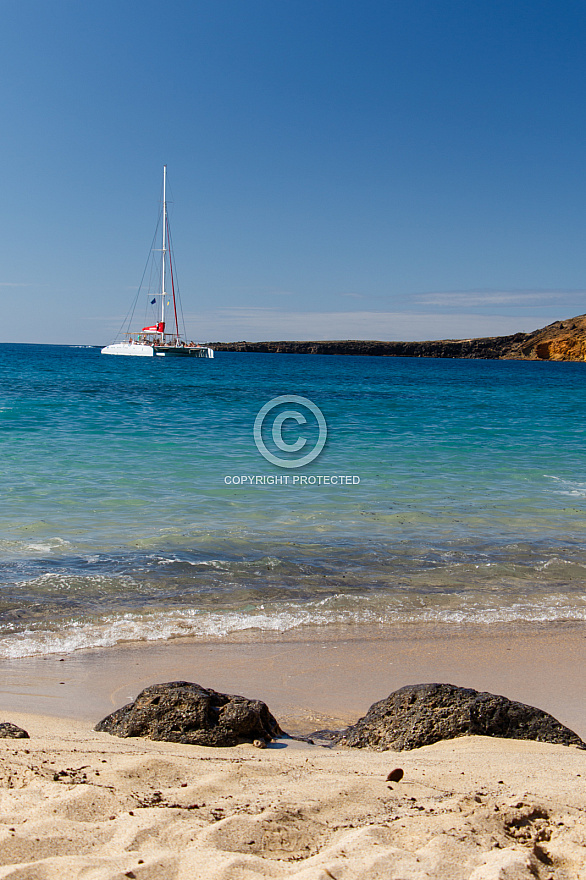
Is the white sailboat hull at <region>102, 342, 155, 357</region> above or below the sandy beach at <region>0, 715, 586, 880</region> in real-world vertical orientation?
above

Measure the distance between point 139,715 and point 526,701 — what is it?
7.87 feet

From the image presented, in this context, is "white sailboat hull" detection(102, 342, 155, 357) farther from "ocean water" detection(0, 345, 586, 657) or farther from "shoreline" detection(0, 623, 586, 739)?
"shoreline" detection(0, 623, 586, 739)

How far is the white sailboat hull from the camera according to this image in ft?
234

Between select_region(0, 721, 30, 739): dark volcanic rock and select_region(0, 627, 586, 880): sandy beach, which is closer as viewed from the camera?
select_region(0, 627, 586, 880): sandy beach

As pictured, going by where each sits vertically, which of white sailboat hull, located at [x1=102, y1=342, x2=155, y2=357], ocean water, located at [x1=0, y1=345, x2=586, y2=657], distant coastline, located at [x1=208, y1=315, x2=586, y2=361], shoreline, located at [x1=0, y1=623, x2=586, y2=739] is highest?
distant coastline, located at [x1=208, y1=315, x2=586, y2=361]

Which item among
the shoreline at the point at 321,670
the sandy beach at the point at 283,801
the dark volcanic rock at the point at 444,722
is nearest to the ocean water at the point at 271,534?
the shoreline at the point at 321,670

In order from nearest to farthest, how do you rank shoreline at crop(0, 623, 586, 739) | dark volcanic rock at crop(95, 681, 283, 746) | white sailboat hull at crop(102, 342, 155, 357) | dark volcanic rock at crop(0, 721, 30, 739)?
dark volcanic rock at crop(0, 721, 30, 739), dark volcanic rock at crop(95, 681, 283, 746), shoreline at crop(0, 623, 586, 739), white sailboat hull at crop(102, 342, 155, 357)

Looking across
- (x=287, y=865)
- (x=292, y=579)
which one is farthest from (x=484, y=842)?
(x=292, y=579)

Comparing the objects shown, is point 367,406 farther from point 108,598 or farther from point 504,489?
point 108,598

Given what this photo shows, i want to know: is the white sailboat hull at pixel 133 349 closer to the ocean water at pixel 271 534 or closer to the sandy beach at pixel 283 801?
the ocean water at pixel 271 534

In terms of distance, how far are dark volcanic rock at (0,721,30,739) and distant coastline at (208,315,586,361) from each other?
122m

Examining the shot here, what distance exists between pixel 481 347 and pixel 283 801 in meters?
151

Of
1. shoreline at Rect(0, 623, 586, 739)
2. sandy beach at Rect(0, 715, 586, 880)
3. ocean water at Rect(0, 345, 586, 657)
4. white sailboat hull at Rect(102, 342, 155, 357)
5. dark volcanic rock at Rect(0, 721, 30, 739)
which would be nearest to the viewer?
sandy beach at Rect(0, 715, 586, 880)

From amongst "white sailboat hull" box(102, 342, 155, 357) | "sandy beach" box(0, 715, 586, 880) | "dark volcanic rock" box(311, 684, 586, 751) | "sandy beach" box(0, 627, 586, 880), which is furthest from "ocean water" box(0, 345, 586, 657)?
"white sailboat hull" box(102, 342, 155, 357)
